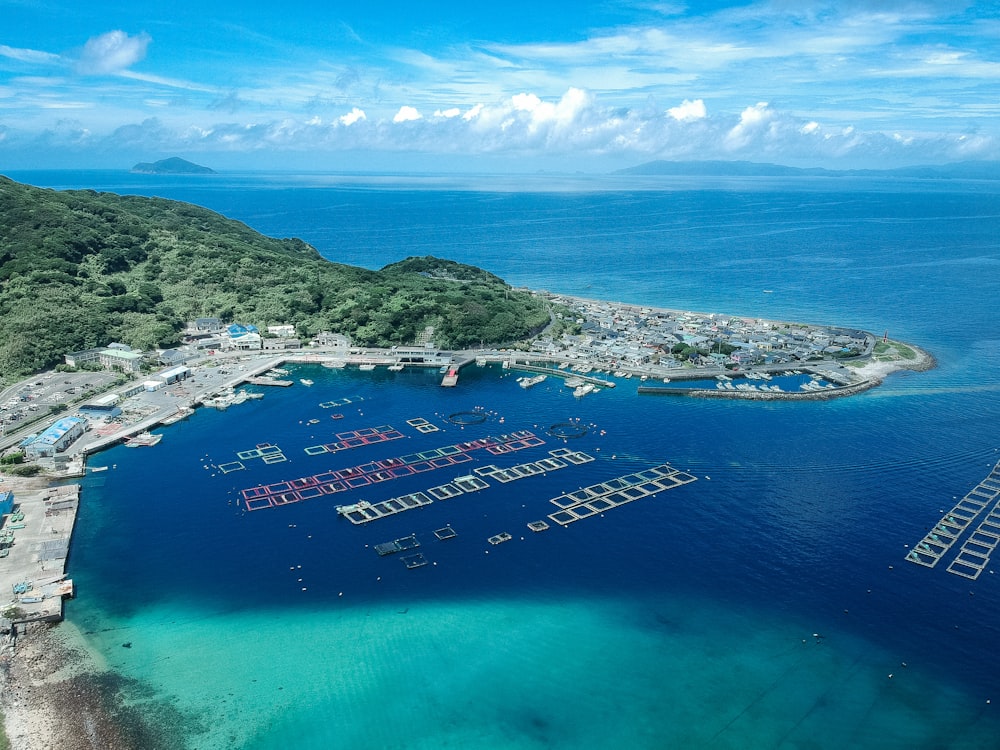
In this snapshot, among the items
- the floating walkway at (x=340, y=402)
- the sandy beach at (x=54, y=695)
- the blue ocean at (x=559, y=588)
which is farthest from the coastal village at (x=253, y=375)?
the floating walkway at (x=340, y=402)

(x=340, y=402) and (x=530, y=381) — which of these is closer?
(x=340, y=402)

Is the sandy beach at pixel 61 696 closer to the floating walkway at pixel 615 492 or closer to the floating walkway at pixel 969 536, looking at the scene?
the floating walkway at pixel 615 492

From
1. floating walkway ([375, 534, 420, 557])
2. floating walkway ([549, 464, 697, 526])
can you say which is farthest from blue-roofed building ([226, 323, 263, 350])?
floating walkway ([549, 464, 697, 526])

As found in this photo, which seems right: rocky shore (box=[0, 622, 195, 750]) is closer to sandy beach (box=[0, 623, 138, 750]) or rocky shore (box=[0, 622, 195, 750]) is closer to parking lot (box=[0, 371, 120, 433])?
sandy beach (box=[0, 623, 138, 750])

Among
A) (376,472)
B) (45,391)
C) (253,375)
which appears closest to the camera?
(376,472)

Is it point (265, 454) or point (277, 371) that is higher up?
A: point (277, 371)

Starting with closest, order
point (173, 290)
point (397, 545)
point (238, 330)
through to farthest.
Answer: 1. point (397, 545)
2. point (238, 330)
3. point (173, 290)

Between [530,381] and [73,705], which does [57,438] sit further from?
[530,381]

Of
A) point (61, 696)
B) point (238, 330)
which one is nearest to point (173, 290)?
point (238, 330)
